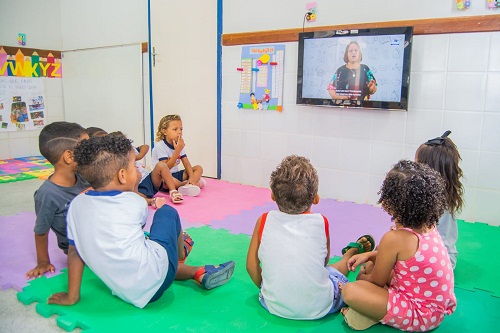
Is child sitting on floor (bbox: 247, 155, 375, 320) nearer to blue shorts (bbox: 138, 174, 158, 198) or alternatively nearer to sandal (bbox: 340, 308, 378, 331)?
sandal (bbox: 340, 308, 378, 331)

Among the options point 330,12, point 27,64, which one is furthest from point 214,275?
point 27,64

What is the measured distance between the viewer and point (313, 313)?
68.6 inches

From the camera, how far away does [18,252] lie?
250 centimetres

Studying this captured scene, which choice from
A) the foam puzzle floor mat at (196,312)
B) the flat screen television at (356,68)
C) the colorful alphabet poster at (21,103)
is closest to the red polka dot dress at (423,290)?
the foam puzzle floor mat at (196,312)

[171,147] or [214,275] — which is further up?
[171,147]

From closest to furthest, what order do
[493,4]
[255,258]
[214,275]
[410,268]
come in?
1. [410,268]
2. [255,258]
3. [214,275]
4. [493,4]

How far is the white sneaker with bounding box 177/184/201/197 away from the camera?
12.3ft

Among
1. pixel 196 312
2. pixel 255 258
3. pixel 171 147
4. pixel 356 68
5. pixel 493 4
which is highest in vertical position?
pixel 493 4

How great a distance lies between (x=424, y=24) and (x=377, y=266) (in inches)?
83.8

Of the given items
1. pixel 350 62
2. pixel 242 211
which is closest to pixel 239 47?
pixel 350 62

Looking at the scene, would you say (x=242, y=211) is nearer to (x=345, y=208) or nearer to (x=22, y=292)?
(x=345, y=208)

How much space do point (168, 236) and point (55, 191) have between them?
667 mm

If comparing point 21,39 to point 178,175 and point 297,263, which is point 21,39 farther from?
point 297,263

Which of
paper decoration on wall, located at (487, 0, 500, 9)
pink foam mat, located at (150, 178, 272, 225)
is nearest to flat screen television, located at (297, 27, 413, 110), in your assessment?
paper decoration on wall, located at (487, 0, 500, 9)
